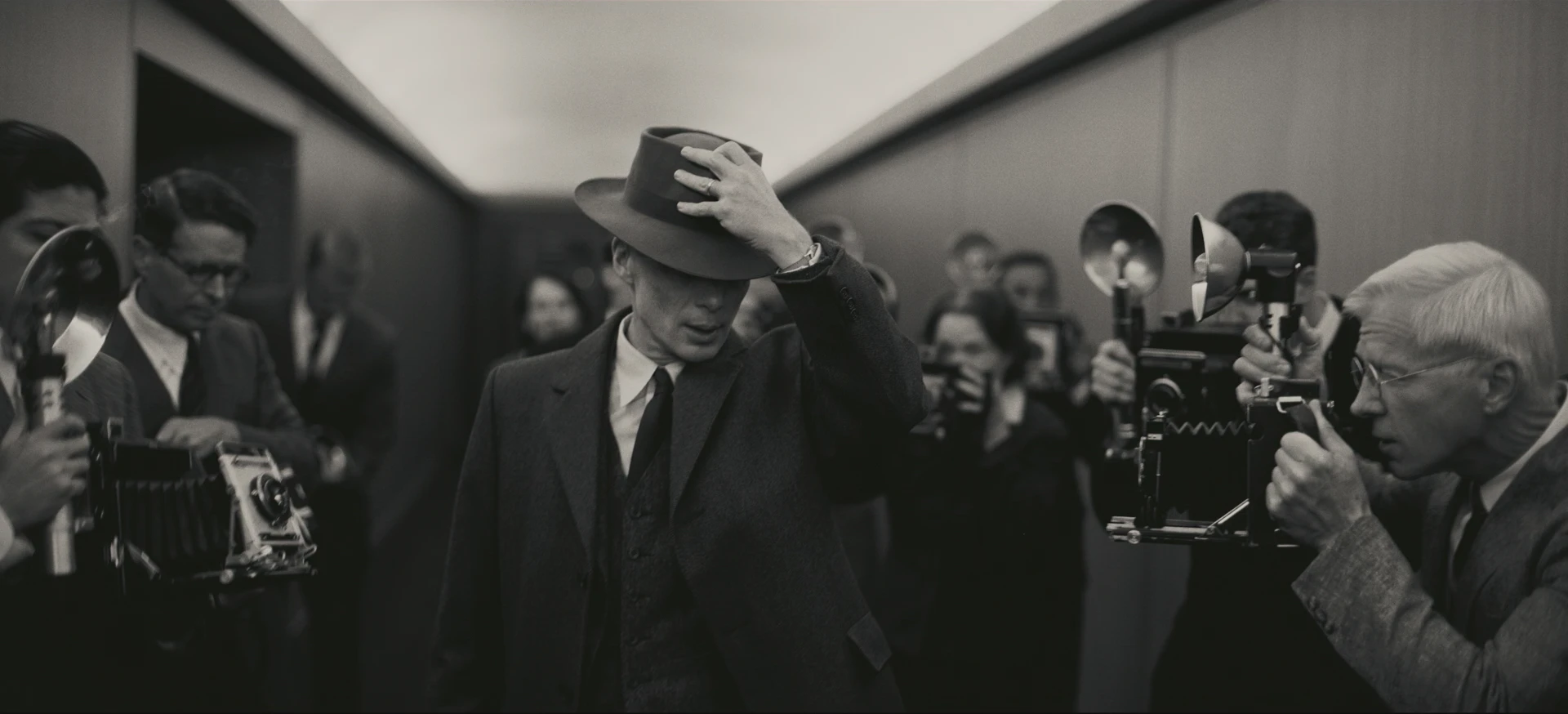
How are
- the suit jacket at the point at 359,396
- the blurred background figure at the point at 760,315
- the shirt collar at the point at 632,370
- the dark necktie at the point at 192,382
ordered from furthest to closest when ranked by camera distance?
1. the suit jacket at the point at 359,396
2. the blurred background figure at the point at 760,315
3. the dark necktie at the point at 192,382
4. the shirt collar at the point at 632,370

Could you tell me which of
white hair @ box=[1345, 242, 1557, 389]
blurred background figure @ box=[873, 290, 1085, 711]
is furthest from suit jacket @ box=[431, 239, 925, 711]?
blurred background figure @ box=[873, 290, 1085, 711]

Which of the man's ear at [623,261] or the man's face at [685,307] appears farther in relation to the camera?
the man's ear at [623,261]

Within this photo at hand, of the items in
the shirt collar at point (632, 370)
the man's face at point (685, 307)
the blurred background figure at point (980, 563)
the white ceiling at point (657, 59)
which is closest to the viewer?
the man's face at point (685, 307)

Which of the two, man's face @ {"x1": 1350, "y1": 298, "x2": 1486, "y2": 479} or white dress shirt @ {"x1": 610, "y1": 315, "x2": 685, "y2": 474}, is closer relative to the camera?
man's face @ {"x1": 1350, "y1": 298, "x2": 1486, "y2": 479}

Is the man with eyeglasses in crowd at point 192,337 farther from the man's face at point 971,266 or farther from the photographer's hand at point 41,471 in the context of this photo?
the man's face at point 971,266

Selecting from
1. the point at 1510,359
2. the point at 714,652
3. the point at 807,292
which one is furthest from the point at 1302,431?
the point at 714,652

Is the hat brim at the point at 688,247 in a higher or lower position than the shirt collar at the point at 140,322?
higher

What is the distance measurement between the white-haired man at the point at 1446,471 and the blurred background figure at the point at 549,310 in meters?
4.13

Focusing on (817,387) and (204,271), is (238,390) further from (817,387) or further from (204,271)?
(817,387)

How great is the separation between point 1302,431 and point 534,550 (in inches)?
53.3

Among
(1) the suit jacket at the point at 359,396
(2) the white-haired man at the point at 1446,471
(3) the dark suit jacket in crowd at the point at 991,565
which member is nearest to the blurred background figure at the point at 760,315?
(3) the dark suit jacket in crowd at the point at 991,565

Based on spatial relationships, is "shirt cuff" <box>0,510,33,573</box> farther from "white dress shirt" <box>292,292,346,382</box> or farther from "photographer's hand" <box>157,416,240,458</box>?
"white dress shirt" <box>292,292,346,382</box>

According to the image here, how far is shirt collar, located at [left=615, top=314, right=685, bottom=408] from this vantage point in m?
2.35

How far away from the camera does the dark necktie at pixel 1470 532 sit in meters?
2.02
